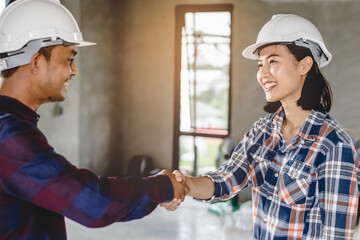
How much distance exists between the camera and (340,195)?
1438 mm

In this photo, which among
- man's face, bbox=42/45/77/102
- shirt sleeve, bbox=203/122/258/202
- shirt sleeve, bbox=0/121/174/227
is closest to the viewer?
shirt sleeve, bbox=0/121/174/227

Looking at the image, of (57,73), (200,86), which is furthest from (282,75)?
(200,86)

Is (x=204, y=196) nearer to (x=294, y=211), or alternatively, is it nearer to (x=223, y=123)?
(x=294, y=211)

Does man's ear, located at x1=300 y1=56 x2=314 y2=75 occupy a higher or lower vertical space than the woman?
higher

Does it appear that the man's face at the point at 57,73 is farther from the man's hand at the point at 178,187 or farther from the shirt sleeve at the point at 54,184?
the man's hand at the point at 178,187

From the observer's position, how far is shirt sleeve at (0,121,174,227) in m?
1.14

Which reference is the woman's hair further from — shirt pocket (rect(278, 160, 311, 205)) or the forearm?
the forearm

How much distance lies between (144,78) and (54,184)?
15.9ft

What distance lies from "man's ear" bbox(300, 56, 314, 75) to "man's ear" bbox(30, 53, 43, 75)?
3.45 ft

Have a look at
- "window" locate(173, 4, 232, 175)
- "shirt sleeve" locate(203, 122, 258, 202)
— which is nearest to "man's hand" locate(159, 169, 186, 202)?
"shirt sleeve" locate(203, 122, 258, 202)

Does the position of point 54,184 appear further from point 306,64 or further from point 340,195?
point 306,64

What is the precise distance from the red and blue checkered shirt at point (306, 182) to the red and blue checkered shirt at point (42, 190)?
0.54 metres

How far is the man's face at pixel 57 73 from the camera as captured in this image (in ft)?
4.54

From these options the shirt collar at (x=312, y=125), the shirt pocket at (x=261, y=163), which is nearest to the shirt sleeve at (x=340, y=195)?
the shirt collar at (x=312, y=125)
